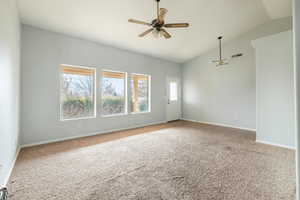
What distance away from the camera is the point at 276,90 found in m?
3.25

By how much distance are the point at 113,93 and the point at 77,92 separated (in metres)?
1.13

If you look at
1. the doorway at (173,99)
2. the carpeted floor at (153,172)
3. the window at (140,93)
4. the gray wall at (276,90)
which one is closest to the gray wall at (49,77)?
the carpeted floor at (153,172)

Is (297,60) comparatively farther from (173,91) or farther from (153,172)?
(173,91)

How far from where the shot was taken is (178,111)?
22.5 ft

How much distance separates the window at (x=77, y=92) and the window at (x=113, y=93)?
383mm

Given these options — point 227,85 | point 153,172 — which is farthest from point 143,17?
point 227,85

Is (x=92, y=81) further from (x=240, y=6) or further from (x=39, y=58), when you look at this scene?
(x=240, y=6)

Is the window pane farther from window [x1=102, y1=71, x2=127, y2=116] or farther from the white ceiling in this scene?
window [x1=102, y1=71, x2=127, y2=116]

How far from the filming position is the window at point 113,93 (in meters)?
4.48

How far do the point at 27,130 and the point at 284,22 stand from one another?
25.5 ft

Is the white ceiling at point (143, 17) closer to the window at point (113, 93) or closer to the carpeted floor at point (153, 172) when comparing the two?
the window at point (113, 93)

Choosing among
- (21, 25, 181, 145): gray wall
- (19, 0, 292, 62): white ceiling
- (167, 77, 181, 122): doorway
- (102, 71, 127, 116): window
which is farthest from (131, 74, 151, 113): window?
(167, 77, 181, 122): doorway

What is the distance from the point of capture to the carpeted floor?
1.66 metres

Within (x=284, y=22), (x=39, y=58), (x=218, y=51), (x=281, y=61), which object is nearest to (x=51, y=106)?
(x=39, y=58)
